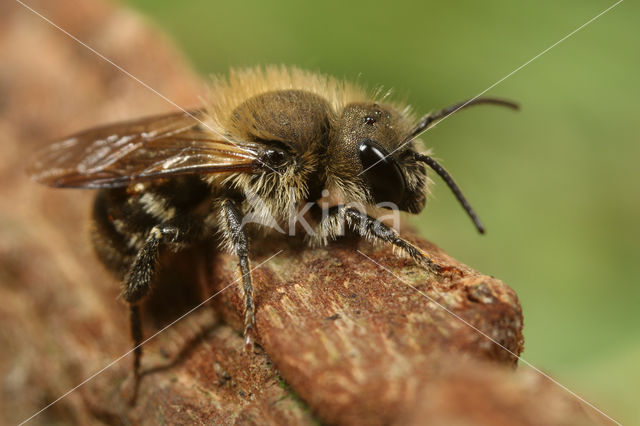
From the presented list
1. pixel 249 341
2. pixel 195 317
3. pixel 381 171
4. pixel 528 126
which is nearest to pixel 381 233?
pixel 381 171

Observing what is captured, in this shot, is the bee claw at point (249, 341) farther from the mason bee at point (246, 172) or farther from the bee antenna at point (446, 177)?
the bee antenna at point (446, 177)

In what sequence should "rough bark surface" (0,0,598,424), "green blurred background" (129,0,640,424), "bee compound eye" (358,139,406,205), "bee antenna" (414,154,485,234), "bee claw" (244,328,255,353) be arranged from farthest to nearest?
"green blurred background" (129,0,640,424), "bee compound eye" (358,139,406,205), "bee antenna" (414,154,485,234), "bee claw" (244,328,255,353), "rough bark surface" (0,0,598,424)

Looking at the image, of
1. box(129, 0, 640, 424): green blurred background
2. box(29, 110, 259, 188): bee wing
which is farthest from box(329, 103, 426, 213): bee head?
box(129, 0, 640, 424): green blurred background

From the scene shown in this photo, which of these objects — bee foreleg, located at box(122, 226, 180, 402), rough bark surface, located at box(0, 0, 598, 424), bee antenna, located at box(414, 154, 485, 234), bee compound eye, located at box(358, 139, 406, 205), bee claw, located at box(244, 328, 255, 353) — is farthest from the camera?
bee foreleg, located at box(122, 226, 180, 402)

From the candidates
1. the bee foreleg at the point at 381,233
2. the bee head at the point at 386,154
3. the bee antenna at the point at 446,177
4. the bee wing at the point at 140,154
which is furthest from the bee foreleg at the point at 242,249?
the bee antenna at the point at 446,177

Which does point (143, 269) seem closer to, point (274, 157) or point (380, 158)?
point (274, 157)

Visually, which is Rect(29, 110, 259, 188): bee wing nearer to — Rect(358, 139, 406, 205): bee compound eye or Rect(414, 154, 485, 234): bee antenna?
Rect(358, 139, 406, 205): bee compound eye
